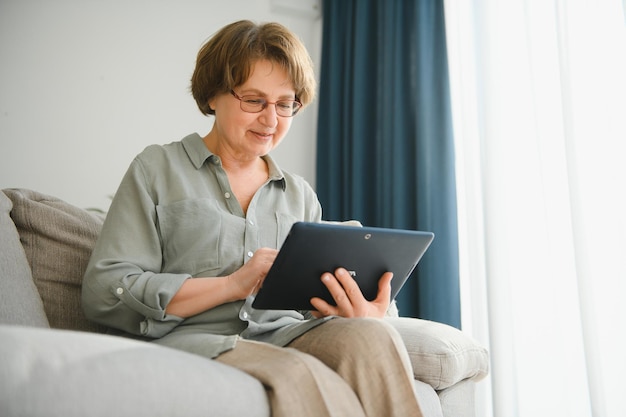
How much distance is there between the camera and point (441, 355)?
146 centimetres

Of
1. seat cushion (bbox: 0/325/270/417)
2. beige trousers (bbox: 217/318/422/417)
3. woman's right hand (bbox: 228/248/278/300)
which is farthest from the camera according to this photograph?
woman's right hand (bbox: 228/248/278/300)

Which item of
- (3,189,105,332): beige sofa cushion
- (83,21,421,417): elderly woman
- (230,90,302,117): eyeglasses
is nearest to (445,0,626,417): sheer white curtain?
(83,21,421,417): elderly woman

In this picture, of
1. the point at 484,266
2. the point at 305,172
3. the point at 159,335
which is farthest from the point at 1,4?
the point at 484,266

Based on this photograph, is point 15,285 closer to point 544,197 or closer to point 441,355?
point 441,355

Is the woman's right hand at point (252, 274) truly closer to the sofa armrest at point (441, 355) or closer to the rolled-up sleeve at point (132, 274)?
the rolled-up sleeve at point (132, 274)

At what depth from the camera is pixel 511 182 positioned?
235 cm

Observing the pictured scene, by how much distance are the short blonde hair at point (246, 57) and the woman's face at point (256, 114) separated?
0.05 ft

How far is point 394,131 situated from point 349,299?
1689mm

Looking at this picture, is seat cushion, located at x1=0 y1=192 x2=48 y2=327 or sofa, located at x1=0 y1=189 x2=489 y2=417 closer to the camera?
sofa, located at x1=0 y1=189 x2=489 y2=417

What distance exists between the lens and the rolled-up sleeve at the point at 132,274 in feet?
4.09

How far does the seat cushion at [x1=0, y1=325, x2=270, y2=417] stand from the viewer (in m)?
0.74

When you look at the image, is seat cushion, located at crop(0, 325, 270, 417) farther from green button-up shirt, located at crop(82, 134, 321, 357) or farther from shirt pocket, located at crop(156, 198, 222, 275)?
shirt pocket, located at crop(156, 198, 222, 275)

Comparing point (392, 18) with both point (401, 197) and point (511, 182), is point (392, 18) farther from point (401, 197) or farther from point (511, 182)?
point (511, 182)

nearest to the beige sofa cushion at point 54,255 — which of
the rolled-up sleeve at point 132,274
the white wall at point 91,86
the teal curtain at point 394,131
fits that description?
the rolled-up sleeve at point 132,274
